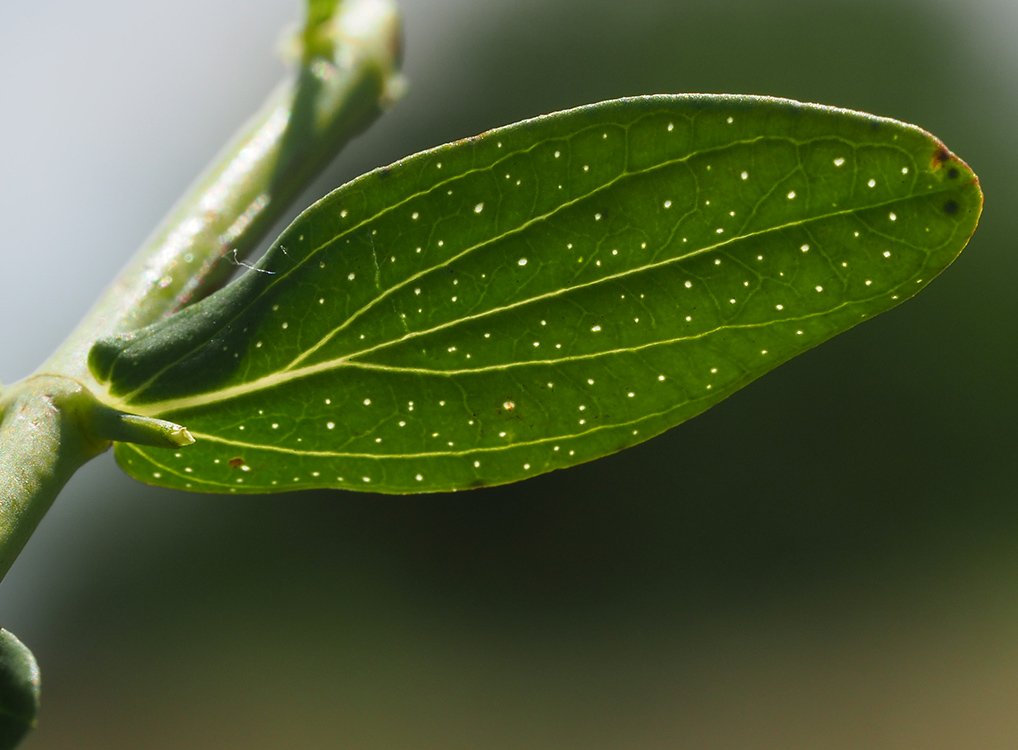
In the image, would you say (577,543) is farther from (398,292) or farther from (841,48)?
(398,292)

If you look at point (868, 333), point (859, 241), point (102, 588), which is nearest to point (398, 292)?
point (859, 241)

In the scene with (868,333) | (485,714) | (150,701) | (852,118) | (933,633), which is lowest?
(150,701)

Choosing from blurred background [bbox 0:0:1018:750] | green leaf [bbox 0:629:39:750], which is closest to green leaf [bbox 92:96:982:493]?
green leaf [bbox 0:629:39:750]

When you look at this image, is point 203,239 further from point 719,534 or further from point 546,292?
point 719,534

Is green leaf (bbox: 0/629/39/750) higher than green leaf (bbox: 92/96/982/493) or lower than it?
lower

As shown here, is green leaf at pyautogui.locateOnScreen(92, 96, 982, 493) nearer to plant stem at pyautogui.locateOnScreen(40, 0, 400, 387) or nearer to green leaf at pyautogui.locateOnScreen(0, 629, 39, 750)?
plant stem at pyautogui.locateOnScreen(40, 0, 400, 387)

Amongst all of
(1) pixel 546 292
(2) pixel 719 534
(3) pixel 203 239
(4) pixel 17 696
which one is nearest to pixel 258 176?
(3) pixel 203 239
